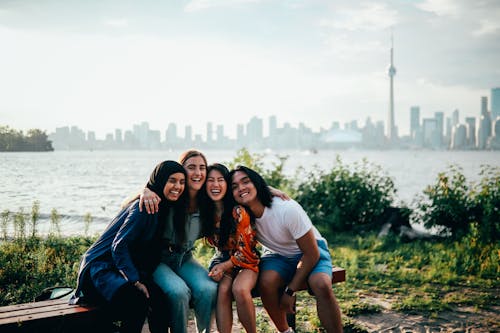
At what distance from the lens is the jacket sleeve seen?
316cm

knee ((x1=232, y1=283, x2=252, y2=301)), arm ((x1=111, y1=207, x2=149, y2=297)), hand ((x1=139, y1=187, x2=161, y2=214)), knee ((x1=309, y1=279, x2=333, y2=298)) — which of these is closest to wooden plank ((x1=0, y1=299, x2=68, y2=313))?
arm ((x1=111, y1=207, x2=149, y2=297))

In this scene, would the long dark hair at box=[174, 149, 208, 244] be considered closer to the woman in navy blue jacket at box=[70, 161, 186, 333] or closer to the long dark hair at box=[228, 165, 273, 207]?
the woman in navy blue jacket at box=[70, 161, 186, 333]

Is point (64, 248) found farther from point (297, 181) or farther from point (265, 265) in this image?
point (297, 181)

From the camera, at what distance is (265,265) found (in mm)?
3791

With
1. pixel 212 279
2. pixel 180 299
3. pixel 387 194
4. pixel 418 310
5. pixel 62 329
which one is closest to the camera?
pixel 62 329

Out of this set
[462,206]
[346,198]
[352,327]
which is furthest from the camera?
[346,198]

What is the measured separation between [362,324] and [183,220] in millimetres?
2247

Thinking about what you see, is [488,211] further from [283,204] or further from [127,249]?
[127,249]

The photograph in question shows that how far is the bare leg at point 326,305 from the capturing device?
11.2 feet

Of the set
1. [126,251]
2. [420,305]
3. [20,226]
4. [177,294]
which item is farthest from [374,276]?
[20,226]

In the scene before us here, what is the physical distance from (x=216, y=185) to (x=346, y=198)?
6209mm

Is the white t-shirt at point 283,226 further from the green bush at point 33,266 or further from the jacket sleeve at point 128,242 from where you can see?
the green bush at point 33,266

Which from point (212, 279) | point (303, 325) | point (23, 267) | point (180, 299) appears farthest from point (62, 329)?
point (23, 267)

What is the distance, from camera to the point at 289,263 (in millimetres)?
3834
